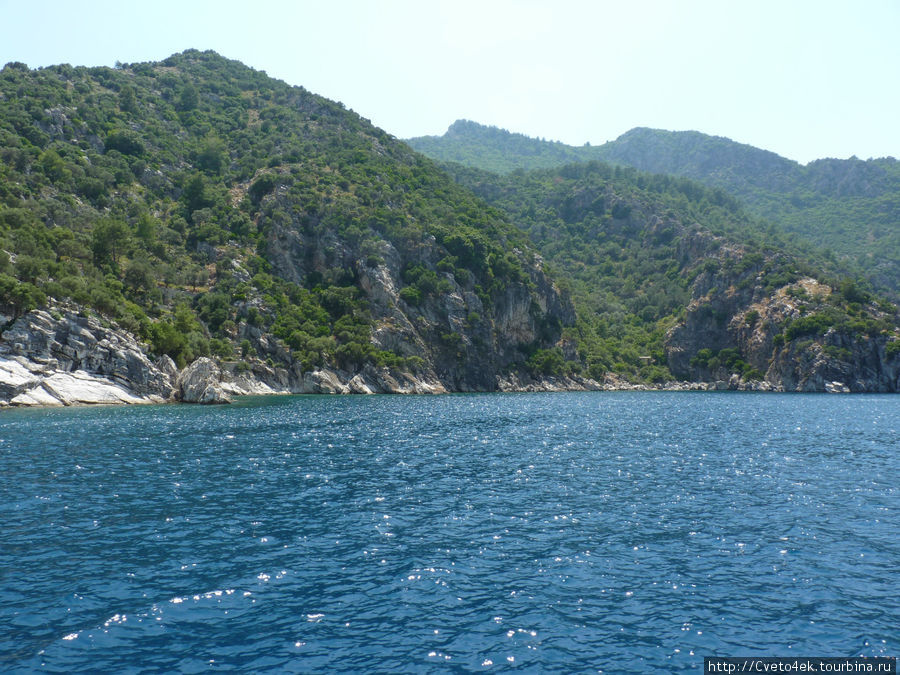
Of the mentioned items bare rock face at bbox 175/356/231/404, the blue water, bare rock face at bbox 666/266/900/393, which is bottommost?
the blue water

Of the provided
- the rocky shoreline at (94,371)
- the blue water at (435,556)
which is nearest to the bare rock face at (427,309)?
the rocky shoreline at (94,371)

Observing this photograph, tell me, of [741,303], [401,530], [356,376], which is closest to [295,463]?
[401,530]

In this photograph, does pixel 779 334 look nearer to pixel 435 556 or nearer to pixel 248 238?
pixel 248 238

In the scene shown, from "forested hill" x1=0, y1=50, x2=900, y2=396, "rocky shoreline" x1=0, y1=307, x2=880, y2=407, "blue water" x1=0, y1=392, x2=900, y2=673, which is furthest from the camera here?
"forested hill" x1=0, y1=50, x2=900, y2=396

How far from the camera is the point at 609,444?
4547cm

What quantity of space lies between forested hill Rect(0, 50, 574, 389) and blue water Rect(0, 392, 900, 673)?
173ft

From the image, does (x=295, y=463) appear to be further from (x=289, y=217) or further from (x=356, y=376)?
(x=289, y=217)

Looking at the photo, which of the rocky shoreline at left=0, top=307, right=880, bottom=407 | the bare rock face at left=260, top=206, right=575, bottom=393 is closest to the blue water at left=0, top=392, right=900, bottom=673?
the rocky shoreline at left=0, top=307, right=880, bottom=407

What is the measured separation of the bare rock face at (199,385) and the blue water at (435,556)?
34.6 m

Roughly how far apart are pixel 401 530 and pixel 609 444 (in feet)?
90.0

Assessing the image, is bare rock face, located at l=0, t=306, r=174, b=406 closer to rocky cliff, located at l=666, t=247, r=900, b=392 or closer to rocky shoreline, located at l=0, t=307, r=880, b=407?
rocky shoreline, located at l=0, t=307, r=880, b=407

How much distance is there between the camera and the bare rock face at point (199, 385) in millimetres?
76188

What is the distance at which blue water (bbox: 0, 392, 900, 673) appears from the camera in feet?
44.3

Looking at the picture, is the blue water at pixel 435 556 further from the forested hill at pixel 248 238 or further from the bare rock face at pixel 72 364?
the forested hill at pixel 248 238
